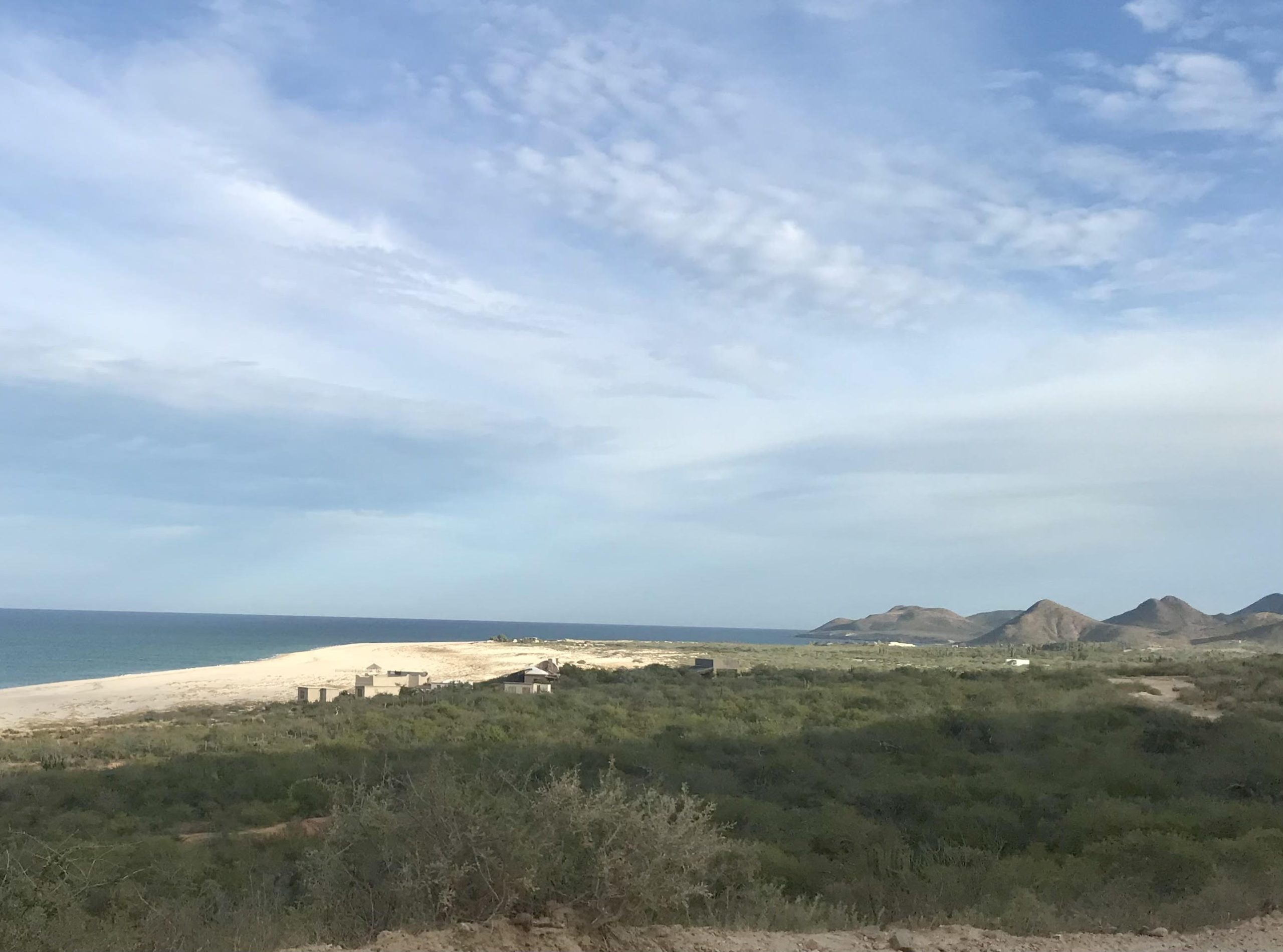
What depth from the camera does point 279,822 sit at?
14.8 metres

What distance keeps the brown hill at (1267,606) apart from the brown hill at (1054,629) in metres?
29.4

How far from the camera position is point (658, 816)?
313 inches

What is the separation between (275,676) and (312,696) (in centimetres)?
2253

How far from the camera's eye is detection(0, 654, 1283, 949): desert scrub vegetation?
306 inches

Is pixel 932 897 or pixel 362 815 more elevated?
pixel 362 815

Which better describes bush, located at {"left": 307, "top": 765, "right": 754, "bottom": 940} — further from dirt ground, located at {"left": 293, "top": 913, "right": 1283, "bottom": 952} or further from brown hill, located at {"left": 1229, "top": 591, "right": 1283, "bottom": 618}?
brown hill, located at {"left": 1229, "top": 591, "right": 1283, "bottom": 618}

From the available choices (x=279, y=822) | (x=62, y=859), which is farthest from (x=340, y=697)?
(x=62, y=859)

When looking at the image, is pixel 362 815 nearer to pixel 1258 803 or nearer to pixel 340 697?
pixel 1258 803

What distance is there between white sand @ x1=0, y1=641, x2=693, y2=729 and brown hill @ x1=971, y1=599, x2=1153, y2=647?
52071 mm

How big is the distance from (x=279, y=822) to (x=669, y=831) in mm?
9362

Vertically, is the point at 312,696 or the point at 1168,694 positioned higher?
the point at 1168,694

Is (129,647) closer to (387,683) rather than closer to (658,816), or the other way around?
(387,683)

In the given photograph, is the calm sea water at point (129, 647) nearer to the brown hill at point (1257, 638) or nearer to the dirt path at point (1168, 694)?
the dirt path at point (1168, 694)

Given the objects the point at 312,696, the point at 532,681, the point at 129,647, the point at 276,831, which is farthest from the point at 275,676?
the point at 129,647
